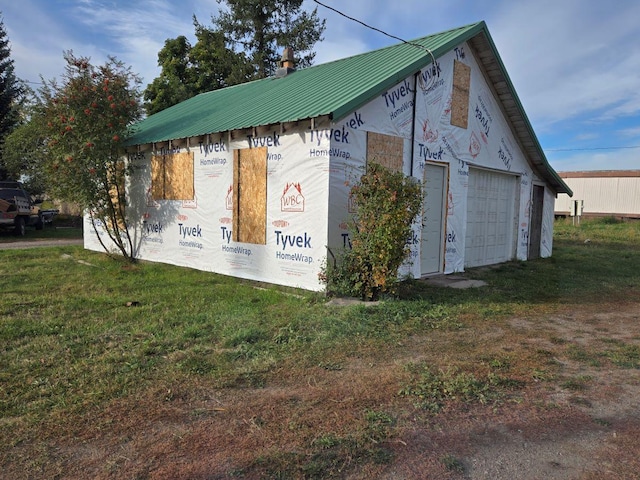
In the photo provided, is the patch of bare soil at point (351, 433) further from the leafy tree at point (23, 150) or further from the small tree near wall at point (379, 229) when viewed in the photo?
the leafy tree at point (23, 150)

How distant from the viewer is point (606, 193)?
38062 millimetres

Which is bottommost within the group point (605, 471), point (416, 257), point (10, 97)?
point (605, 471)

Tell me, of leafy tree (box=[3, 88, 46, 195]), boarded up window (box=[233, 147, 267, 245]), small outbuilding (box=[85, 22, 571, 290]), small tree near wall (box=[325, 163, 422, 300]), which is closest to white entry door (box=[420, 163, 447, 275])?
small outbuilding (box=[85, 22, 571, 290])

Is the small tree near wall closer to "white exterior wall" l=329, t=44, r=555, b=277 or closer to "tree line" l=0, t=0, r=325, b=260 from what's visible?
"white exterior wall" l=329, t=44, r=555, b=277

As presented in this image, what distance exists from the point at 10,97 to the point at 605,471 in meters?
31.3

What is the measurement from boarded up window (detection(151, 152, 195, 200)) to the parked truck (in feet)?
33.2

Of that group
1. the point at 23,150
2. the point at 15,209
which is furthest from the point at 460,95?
the point at 23,150

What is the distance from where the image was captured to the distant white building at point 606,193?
120ft

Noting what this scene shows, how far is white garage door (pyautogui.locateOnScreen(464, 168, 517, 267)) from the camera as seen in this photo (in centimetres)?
1208

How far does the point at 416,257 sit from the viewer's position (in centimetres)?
984

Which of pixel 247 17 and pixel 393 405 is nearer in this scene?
pixel 393 405

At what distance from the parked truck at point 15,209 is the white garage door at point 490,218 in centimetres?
1723

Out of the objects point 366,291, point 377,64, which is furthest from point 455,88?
point 366,291

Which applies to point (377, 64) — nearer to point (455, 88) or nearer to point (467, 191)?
point (455, 88)
